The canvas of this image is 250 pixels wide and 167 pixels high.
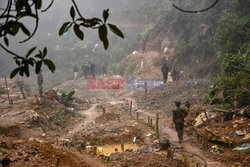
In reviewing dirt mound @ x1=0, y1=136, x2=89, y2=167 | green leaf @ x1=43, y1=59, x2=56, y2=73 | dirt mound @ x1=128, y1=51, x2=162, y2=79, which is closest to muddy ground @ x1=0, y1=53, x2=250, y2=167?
dirt mound @ x1=0, y1=136, x2=89, y2=167

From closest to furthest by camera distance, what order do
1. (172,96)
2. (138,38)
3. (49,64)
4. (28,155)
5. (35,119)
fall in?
1. (49,64)
2. (28,155)
3. (35,119)
4. (172,96)
5. (138,38)

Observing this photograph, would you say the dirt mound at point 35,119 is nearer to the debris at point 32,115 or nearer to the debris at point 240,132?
the debris at point 32,115

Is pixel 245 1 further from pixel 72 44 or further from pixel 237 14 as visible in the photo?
pixel 72 44

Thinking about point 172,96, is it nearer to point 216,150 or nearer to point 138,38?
point 216,150

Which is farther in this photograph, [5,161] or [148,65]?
[148,65]

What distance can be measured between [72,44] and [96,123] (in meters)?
29.3

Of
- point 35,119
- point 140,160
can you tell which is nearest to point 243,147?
point 140,160

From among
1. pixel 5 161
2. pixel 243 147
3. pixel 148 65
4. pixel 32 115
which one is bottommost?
pixel 32 115

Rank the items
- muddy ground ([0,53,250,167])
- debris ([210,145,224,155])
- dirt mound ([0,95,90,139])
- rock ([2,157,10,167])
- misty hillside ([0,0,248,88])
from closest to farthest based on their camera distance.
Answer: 1. rock ([2,157,10,167])
2. muddy ground ([0,53,250,167])
3. debris ([210,145,224,155])
4. dirt mound ([0,95,90,139])
5. misty hillside ([0,0,248,88])

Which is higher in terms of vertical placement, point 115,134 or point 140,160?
point 140,160

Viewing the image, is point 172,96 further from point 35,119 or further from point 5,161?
point 5,161

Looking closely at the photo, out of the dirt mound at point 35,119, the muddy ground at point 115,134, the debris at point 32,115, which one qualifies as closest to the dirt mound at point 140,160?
the muddy ground at point 115,134

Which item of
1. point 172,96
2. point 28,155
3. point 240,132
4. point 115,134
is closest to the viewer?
point 28,155

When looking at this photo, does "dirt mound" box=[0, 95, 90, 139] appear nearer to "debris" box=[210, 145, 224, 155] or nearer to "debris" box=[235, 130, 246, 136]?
"debris" box=[210, 145, 224, 155]
